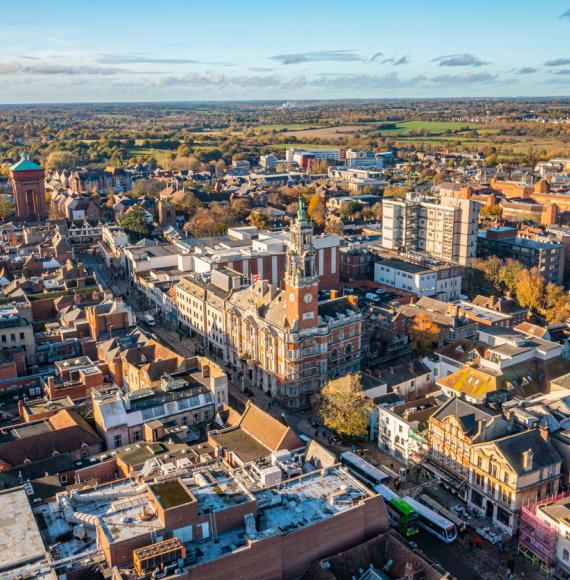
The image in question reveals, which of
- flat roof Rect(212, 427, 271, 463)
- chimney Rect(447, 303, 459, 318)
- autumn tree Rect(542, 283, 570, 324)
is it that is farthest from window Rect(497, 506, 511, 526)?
autumn tree Rect(542, 283, 570, 324)

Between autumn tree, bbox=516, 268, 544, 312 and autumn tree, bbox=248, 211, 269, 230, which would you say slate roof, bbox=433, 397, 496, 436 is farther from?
autumn tree, bbox=248, 211, 269, 230

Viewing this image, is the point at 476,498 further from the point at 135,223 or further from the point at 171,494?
the point at 135,223

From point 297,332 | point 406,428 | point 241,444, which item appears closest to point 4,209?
point 297,332

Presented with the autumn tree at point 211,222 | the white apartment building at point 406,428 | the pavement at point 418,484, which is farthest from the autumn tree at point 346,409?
the autumn tree at point 211,222

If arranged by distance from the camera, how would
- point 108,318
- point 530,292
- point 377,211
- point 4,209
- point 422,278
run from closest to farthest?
point 108,318
point 530,292
point 422,278
point 4,209
point 377,211

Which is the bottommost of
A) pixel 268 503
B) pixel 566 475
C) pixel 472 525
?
pixel 472 525

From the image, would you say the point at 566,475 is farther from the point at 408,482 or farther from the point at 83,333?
the point at 83,333

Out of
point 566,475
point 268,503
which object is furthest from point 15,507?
point 566,475
